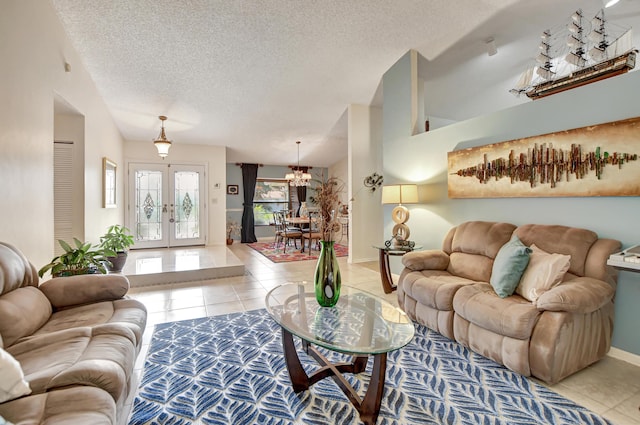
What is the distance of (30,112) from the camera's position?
7.92 feet

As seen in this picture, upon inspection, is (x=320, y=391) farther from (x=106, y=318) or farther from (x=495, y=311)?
(x=106, y=318)

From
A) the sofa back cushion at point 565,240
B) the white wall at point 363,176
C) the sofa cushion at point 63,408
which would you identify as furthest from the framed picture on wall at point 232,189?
the sofa cushion at point 63,408

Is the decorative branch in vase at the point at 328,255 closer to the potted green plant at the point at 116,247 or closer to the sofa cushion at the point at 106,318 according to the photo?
the sofa cushion at the point at 106,318

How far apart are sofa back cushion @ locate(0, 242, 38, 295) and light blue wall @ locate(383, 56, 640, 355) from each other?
381 cm

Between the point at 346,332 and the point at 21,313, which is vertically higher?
the point at 21,313

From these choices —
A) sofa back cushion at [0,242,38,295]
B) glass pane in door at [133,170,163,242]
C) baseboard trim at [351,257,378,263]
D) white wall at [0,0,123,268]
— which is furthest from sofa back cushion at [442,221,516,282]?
glass pane in door at [133,170,163,242]

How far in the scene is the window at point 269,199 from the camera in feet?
31.4

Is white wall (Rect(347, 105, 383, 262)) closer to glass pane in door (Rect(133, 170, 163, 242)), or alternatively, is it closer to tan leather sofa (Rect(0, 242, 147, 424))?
tan leather sofa (Rect(0, 242, 147, 424))

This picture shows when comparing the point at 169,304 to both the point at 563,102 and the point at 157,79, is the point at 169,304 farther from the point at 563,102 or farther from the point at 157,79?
the point at 563,102

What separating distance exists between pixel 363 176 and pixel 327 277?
13.6ft

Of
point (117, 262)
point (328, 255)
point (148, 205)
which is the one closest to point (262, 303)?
point (328, 255)

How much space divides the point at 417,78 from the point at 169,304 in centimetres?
443

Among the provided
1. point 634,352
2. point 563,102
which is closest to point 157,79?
point 563,102

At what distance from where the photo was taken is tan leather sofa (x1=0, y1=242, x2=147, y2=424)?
1034 mm
